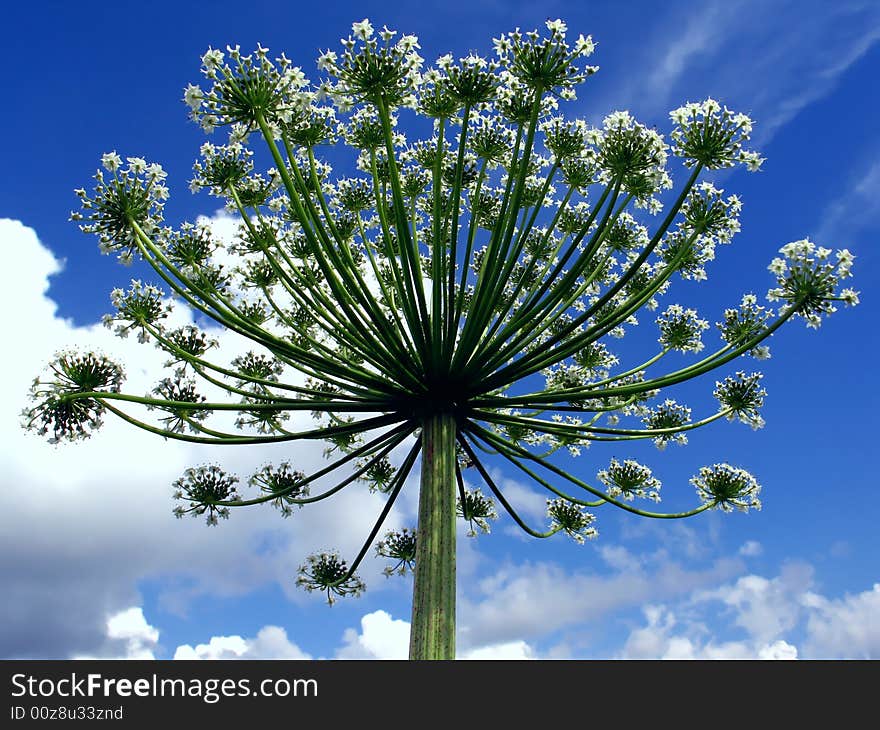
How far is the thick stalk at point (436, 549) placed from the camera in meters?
11.2

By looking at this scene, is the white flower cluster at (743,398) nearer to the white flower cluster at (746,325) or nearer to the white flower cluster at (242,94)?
the white flower cluster at (746,325)

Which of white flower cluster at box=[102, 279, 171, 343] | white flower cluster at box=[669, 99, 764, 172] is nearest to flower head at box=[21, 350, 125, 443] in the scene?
white flower cluster at box=[102, 279, 171, 343]

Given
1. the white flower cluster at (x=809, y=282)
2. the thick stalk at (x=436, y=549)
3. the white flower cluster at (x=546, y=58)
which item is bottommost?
the thick stalk at (x=436, y=549)

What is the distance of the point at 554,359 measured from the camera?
40.1 ft

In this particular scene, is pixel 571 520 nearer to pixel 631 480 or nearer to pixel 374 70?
pixel 631 480

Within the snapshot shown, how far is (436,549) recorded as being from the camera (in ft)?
38.8

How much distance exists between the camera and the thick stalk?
11.2 metres

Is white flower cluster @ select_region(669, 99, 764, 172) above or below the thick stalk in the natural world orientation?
above

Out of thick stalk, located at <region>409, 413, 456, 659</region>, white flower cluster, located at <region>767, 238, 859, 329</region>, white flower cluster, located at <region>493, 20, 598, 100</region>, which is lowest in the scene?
thick stalk, located at <region>409, 413, 456, 659</region>

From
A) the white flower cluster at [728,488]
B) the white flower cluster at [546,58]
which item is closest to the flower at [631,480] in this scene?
the white flower cluster at [728,488]

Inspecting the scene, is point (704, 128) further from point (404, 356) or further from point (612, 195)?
point (404, 356)

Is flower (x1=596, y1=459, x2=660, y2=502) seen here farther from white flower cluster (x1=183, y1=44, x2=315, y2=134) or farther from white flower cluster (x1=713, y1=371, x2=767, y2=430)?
white flower cluster (x1=183, y1=44, x2=315, y2=134)

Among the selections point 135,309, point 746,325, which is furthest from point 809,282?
point 135,309
